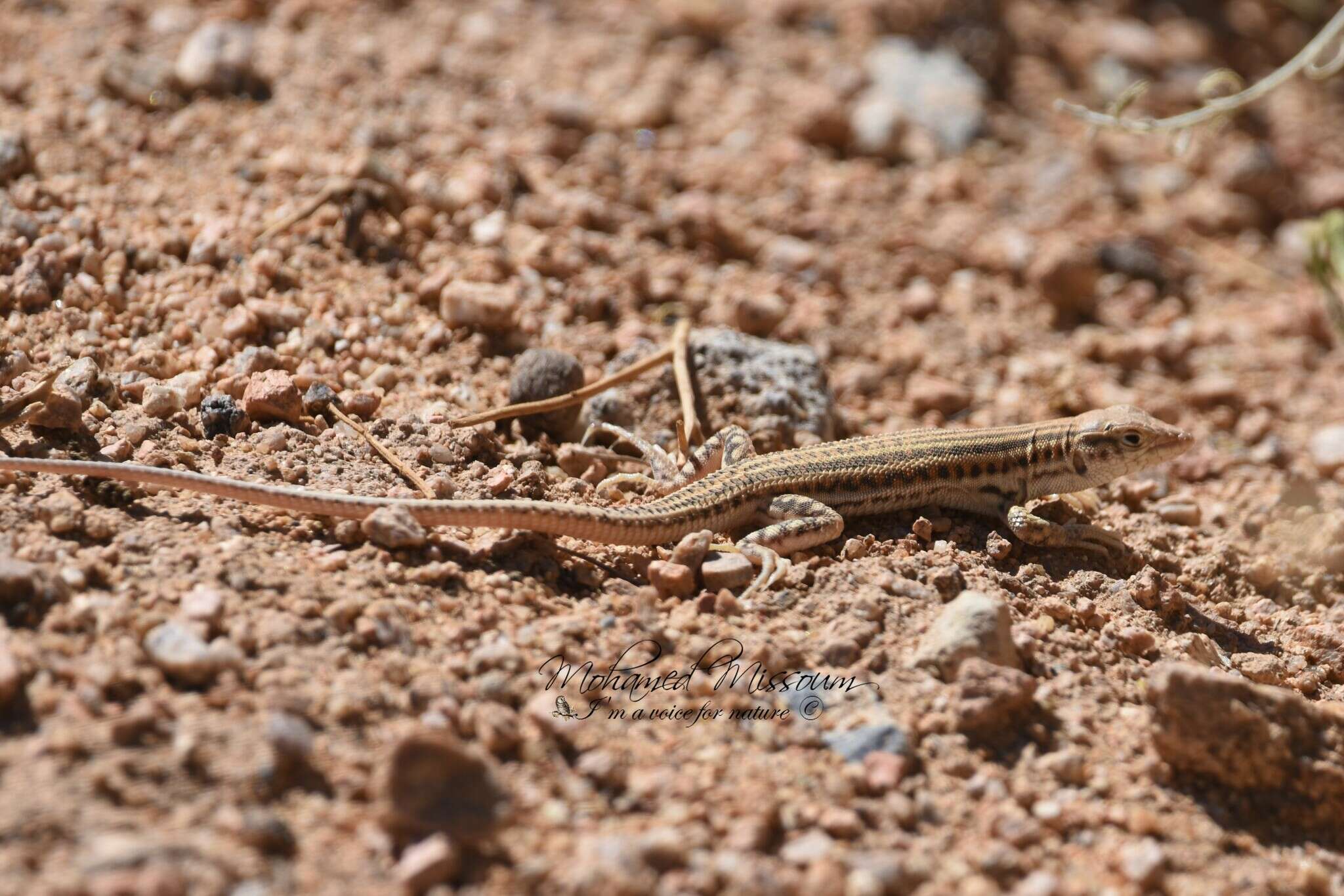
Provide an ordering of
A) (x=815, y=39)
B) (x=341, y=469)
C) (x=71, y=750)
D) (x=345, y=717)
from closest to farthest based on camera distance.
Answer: (x=71, y=750)
(x=345, y=717)
(x=341, y=469)
(x=815, y=39)

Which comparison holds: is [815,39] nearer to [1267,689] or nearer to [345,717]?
[1267,689]

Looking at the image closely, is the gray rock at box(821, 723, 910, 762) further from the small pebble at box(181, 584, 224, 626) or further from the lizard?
the small pebble at box(181, 584, 224, 626)

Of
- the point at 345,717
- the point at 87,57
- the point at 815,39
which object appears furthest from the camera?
the point at 815,39

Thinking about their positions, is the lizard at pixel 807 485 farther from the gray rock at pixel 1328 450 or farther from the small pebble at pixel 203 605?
the gray rock at pixel 1328 450

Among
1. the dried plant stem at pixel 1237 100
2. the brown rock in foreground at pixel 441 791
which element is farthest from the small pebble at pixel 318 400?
the dried plant stem at pixel 1237 100

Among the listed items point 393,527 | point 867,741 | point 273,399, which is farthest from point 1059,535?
point 273,399

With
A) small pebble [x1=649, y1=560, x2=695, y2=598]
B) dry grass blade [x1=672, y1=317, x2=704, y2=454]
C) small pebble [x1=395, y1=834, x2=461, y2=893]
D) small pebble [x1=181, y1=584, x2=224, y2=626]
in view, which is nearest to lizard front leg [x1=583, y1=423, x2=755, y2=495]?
dry grass blade [x1=672, y1=317, x2=704, y2=454]

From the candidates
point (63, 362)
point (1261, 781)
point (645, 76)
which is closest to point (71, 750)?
point (63, 362)

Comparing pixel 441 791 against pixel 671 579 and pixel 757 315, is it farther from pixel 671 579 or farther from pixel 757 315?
pixel 757 315
